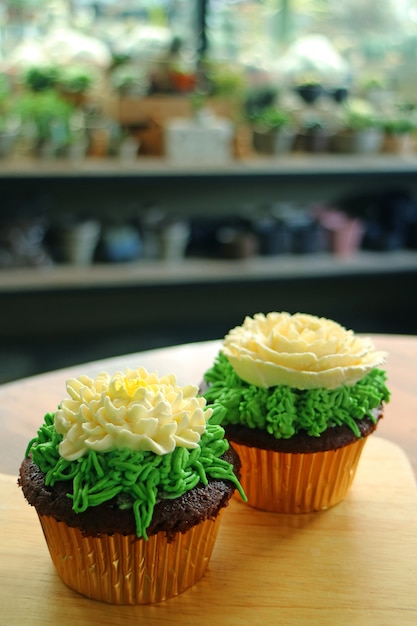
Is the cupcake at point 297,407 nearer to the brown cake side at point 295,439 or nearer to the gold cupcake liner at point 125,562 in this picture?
the brown cake side at point 295,439

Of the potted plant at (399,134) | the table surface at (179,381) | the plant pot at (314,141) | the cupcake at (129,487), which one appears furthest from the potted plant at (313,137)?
the cupcake at (129,487)

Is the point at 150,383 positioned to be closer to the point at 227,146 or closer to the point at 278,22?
the point at 227,146

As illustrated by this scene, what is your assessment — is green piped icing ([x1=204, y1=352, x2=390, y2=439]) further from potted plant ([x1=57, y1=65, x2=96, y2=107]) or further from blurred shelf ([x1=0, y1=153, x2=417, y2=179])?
potted plant ([x1=57, y1=65, x2=96, y2=107])

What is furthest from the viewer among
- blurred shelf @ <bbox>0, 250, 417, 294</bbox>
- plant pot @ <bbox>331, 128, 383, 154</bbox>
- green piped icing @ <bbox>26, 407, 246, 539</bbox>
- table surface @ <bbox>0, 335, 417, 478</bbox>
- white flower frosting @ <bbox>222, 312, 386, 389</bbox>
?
plant pot @ <bbox>331, 128, 383, 154</bbox>

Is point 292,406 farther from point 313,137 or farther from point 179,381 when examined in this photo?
point 313,137

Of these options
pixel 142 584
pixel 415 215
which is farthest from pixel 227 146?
pixel 142 584

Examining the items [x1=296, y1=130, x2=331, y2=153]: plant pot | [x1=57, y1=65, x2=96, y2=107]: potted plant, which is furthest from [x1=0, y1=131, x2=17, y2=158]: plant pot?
[x1=296, y1=130, x2=331, y2=153]: plant pot
